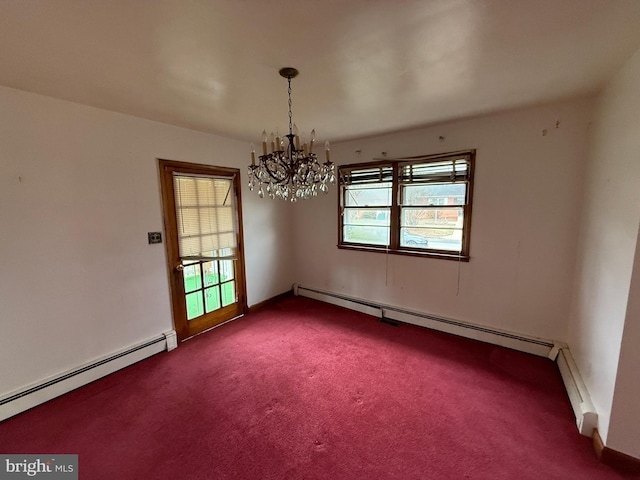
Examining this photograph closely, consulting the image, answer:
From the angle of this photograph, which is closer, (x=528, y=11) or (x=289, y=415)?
(x=528, y=11)

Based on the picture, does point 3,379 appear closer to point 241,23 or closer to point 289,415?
point 289,415

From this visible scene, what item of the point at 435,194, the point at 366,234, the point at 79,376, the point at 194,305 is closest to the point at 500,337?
the point at 435,194

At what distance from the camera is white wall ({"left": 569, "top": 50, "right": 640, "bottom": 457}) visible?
4.99 ft

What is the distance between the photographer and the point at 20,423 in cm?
196

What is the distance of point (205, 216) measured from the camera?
3.24m

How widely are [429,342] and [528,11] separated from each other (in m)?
2.84

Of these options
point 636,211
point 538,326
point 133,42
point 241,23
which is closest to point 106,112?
point 133,42

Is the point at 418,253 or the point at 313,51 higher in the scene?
the point at 313,51

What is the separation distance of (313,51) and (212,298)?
2.95 meters

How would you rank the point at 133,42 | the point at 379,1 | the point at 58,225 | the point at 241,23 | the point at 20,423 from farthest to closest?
the point at 58,225, the point at 20,423, the point at 133,42, the point at 241,23, the point at 379,1

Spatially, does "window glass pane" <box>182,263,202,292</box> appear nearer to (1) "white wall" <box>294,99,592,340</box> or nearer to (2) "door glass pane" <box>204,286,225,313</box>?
(2) "door glass pane" <box>204,286,225,313</box>

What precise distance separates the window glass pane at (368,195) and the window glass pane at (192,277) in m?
2.19

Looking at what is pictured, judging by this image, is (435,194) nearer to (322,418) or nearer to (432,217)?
(432,217)

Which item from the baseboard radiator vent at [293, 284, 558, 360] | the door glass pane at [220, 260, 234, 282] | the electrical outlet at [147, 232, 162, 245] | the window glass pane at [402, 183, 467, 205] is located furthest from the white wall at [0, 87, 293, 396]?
the window glass pane at [402, 183, 467, 205]
